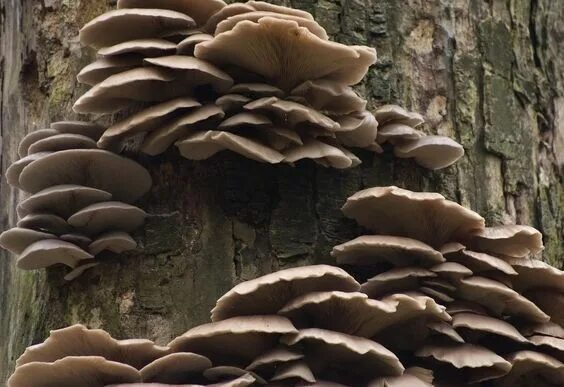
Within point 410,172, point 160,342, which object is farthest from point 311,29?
point 160,342

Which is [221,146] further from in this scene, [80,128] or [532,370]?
[532,370]

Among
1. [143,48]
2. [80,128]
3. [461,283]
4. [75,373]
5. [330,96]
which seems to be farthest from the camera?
→ [80,128]

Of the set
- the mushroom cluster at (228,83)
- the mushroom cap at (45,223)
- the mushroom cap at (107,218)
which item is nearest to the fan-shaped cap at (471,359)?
the mushroom cluster at (228,83)

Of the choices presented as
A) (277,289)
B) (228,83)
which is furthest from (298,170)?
(277,289)

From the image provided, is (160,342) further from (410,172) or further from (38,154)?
(410,172)

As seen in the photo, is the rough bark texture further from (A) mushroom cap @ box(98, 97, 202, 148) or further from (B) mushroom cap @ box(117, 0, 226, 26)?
(B) mushroom cap @ box(117, 0, 226, 26)
